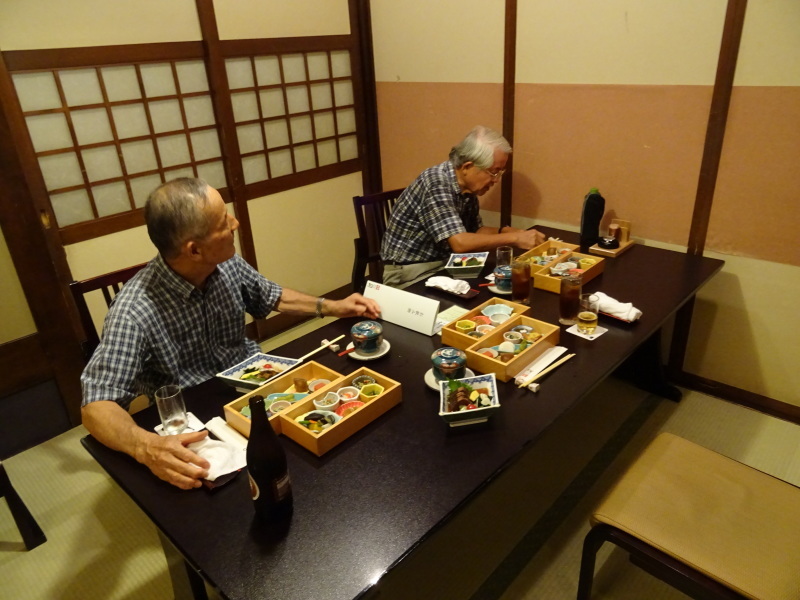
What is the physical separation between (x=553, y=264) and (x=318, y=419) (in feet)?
4.10

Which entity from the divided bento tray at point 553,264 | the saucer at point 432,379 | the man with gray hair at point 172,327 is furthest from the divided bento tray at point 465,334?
the man with gray hair at point 172,327

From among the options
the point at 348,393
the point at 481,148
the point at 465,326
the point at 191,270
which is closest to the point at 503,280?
the point at 465,326

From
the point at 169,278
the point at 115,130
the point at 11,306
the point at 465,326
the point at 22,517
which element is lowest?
the point at 22,517

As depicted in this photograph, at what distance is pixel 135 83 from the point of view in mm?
2684

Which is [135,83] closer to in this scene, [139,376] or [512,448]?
[139,376]

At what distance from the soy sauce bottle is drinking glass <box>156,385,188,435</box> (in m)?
Result: 0.38

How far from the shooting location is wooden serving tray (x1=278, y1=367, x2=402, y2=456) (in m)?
1.29

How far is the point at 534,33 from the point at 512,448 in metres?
2.20

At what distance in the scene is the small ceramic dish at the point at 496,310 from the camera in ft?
6.13

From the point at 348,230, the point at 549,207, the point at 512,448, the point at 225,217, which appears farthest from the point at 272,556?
the point at 348,230

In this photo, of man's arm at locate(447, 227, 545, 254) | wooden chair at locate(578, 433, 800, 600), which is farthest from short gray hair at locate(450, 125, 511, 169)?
wooden chair at locate(578, 433, 800, 600)

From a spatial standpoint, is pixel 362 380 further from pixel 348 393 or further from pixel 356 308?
pixel 356 308

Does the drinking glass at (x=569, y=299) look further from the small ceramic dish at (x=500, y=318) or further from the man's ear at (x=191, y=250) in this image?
the man's ear at (x=191, y=250)

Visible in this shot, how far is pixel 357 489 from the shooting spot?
1.20 m
